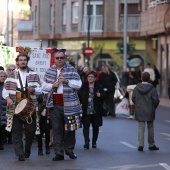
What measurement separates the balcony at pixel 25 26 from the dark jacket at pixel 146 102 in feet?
189

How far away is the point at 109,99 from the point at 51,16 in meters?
41.3

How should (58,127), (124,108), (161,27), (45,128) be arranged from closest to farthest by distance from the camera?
(58,127)
(45,128)
(124,108)
(161,27)

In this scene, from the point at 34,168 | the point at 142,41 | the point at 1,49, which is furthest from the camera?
the point at 142,41

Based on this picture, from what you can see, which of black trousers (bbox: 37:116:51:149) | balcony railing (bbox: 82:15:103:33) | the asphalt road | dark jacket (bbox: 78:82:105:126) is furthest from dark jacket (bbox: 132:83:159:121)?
balcony railing (bbox: 82:15:103:33)

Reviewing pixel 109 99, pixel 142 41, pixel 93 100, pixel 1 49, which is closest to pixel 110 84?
pixel 109 99

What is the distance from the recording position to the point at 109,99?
29.5m

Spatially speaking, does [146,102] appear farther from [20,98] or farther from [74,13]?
[74,13]

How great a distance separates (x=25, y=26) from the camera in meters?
75.6

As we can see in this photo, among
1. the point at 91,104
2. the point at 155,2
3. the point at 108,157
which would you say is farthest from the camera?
the point at 155,2

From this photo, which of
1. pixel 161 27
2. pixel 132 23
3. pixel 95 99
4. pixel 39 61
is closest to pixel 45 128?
pixel 95 99

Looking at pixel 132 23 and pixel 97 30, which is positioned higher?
pixel 132 23

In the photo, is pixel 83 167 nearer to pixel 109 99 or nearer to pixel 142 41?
pixel 109 99

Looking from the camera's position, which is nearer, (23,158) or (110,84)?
(23,158)

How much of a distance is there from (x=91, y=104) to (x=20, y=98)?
3178mm
